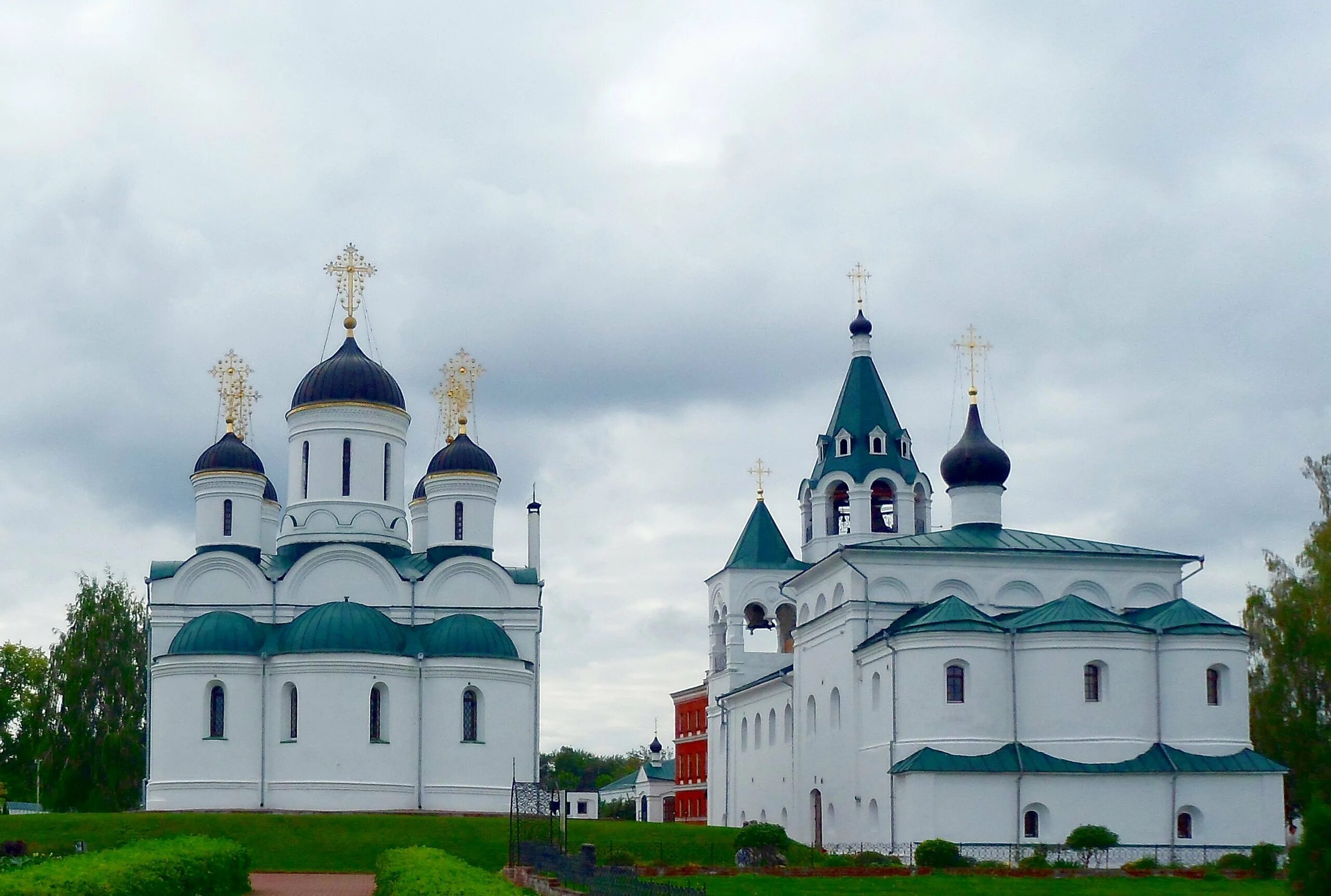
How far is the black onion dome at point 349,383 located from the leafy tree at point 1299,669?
2316 centimetres

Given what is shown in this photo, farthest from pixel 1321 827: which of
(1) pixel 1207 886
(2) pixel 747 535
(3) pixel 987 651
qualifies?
(2) pixel 747 535

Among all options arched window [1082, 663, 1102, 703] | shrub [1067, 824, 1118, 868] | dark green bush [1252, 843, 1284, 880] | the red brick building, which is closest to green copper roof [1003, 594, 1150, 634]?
arched window [1082, 663, 1102, 703]

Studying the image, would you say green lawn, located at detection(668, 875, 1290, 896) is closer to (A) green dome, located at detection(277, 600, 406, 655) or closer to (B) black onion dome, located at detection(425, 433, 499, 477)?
(A) green dome, located at detection(277, 600, 406, 655)

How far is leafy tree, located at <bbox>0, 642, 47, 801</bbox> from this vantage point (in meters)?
57.1

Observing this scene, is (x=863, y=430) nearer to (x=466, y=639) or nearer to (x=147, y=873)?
(x=466, y=639)

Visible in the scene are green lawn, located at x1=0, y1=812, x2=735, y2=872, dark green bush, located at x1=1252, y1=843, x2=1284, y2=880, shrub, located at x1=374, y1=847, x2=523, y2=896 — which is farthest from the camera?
green lawn, located at x1=0, y1=812, x2=735, y2=872

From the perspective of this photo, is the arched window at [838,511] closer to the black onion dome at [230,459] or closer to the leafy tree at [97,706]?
the black onion dome at [230,459]

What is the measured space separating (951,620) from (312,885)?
1390 cm

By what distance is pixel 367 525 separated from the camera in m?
43.9

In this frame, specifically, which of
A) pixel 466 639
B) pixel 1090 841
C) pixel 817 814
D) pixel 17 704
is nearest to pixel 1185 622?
pixel 1090 841

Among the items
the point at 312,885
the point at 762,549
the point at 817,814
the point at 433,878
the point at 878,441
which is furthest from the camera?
the point at 762,549

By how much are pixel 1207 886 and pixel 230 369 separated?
31636 mm

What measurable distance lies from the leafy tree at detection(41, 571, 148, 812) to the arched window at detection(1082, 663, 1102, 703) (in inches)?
1162

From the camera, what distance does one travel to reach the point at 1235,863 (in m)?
29.4
